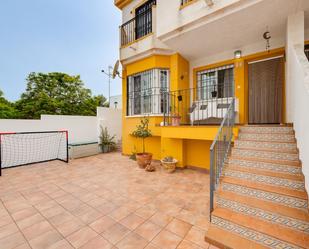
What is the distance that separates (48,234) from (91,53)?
66.4ft

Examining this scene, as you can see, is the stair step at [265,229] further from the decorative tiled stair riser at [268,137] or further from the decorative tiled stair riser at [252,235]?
the decorative tiled stair riser at [268,137]

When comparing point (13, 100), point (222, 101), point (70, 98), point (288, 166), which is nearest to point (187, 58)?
point (222, 101)

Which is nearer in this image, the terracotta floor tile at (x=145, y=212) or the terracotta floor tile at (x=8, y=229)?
the terracotta floor tile at (x=8, y=229)

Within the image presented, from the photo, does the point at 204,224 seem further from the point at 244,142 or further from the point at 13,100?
the point at 13,100

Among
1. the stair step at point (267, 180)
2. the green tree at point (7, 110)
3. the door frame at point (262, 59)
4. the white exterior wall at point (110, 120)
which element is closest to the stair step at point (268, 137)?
the stair step at point (267, 180)

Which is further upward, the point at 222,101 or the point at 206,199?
the point at 222,101

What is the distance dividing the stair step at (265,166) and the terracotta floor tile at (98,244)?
264 cm

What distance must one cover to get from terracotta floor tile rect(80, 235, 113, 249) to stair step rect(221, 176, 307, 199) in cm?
219

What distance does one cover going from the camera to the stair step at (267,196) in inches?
82.2

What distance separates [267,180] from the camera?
255 cm

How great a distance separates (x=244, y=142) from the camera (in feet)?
11.4

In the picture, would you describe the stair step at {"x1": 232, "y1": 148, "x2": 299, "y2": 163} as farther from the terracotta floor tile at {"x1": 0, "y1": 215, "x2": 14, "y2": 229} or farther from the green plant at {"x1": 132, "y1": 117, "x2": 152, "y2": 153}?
the terracotta floor tile at {"x1": 0, "y1": 215, "x2": 14, "y2": 229}

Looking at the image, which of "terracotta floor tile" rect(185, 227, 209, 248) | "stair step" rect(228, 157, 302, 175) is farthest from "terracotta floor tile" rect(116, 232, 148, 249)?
"stair step" rect(228, 157, 302, 175)

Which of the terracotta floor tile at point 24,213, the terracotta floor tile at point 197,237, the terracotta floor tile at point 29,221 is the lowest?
the terracotta floor tile at point 24,213
